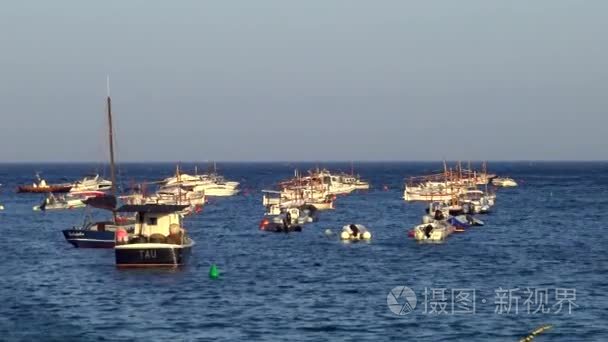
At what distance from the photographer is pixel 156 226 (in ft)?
284

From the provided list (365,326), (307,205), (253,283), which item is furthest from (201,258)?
(307,205)

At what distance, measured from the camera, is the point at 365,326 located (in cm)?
6112

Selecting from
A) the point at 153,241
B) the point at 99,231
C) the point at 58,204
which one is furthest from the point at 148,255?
the point at 58,204

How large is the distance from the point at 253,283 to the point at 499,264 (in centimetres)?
2280

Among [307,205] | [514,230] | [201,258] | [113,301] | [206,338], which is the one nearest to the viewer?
[206,338]

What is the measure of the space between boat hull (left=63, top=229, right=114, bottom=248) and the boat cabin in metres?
15.2

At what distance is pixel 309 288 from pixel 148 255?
1300cm

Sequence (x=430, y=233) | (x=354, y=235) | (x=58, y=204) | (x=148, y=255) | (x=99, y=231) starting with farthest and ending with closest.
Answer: (x=58, y=204), (x=354, y=235), (x=430, y=233), (x=99, y=231), (x=148, y=255)

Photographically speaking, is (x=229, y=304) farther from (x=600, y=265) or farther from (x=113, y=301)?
(x=600, y=265)

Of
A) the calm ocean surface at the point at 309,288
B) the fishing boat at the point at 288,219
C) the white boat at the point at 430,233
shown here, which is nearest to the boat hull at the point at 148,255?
the calm ocean surface at the point at 309,288

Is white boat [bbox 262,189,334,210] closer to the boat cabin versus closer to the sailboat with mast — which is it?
the sailboat with mast

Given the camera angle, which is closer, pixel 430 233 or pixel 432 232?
pixel 430 233

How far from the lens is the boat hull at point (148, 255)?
82875 mm

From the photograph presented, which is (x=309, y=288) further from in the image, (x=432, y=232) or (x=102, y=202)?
(x=432, y=232)
